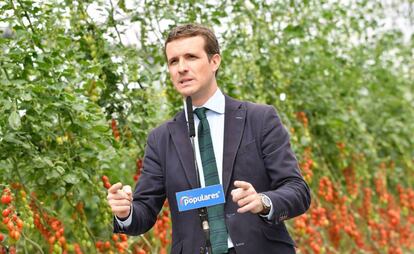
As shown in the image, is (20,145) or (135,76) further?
(135,76)

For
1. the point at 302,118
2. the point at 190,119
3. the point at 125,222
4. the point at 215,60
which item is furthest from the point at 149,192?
the point at 302,118

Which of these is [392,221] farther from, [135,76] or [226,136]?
[226,136]

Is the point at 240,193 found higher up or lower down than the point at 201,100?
lower down

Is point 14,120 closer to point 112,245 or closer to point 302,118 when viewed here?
point 112,245

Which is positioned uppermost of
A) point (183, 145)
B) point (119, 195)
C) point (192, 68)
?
point (192, 68)

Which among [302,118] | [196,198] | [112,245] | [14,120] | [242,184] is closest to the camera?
[242,184]

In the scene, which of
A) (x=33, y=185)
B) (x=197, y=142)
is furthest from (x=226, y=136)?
(x=33, y=185)

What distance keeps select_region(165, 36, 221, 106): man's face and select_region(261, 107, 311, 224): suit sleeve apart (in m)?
0.16

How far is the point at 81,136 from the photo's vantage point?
2.65 m

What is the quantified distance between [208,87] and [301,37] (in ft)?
7.78

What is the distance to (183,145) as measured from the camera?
1946 millimetres

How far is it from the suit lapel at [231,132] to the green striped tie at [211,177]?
1.0 inches

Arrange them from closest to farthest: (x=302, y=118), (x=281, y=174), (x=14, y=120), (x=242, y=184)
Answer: (x=242, y=184) < (x=281, y=174) < (x=14, y=120) < (x=302, y=118)

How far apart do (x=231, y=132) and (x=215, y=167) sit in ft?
0.33
